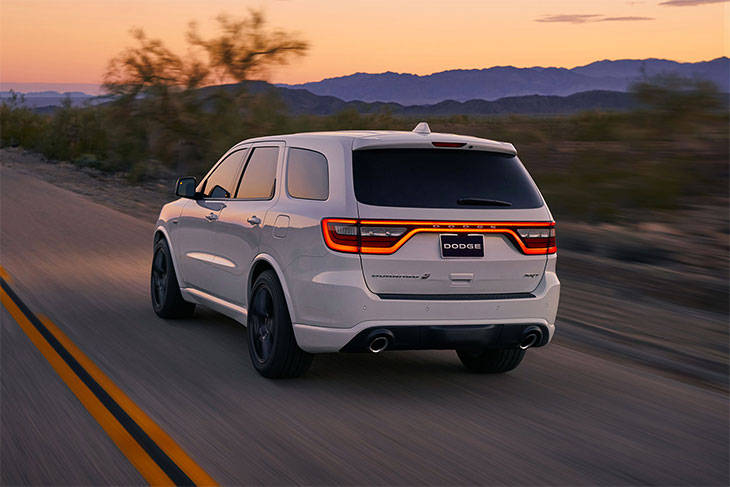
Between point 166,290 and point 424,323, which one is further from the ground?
point 424,323

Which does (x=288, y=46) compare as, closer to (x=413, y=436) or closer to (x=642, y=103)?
(x=642, y=103)

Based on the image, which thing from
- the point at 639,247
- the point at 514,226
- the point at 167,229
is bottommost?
the point at 639,247

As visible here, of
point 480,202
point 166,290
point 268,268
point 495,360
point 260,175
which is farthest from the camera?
point 166,290

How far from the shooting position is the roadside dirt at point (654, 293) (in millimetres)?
8656

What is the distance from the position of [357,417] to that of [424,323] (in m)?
0.79

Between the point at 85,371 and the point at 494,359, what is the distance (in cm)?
310

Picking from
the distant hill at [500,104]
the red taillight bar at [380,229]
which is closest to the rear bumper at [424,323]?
the red taillight bar at [380,229]

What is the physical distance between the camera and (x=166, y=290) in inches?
379

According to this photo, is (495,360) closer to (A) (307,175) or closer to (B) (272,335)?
(B) (272,335)

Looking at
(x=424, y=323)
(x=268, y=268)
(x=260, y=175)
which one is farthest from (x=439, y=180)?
(x=260, y=175)

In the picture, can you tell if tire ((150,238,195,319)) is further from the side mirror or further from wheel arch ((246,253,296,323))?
wheel arch ((246,253,296,323))

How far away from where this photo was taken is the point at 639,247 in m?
14.3

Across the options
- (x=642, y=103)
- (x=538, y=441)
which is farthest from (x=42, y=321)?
(x=642, y=103)

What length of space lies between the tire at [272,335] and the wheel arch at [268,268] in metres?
0.07
